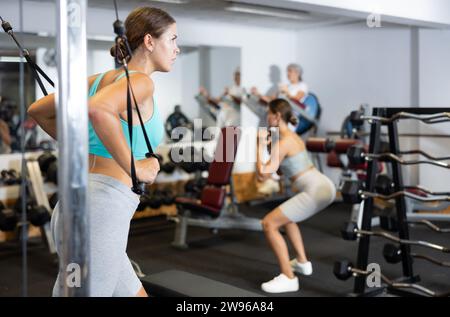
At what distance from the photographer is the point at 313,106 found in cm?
639

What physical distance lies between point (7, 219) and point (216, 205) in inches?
65.6

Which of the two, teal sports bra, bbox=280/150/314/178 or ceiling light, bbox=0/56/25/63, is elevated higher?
ceiling light, bbox=0/56/25/63

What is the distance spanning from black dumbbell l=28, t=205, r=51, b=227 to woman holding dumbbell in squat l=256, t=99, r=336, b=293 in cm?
159

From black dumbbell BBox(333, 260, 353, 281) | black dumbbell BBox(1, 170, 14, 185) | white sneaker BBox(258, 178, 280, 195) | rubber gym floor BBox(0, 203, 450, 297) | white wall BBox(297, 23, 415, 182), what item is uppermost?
white wall BBox(297, 23, 415, 182)

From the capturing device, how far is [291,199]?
3531mm

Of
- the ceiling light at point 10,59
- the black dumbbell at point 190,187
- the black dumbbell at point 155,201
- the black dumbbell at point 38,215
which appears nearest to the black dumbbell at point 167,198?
the black dumbbell at point 155,201

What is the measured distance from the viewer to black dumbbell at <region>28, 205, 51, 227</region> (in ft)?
13.4

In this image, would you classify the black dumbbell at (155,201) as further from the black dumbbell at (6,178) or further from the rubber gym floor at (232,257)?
the black dumbbell at (6,178)

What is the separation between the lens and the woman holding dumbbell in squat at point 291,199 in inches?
136

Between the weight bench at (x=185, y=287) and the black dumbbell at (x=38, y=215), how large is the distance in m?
1.83

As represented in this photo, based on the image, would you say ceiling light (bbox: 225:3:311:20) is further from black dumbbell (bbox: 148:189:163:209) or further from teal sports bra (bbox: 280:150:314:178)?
teal sports bra (bbox: 280:150:314:178)

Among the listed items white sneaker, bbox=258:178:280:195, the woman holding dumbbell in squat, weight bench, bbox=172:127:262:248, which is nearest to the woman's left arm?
the woman holding dumbbell in squat
